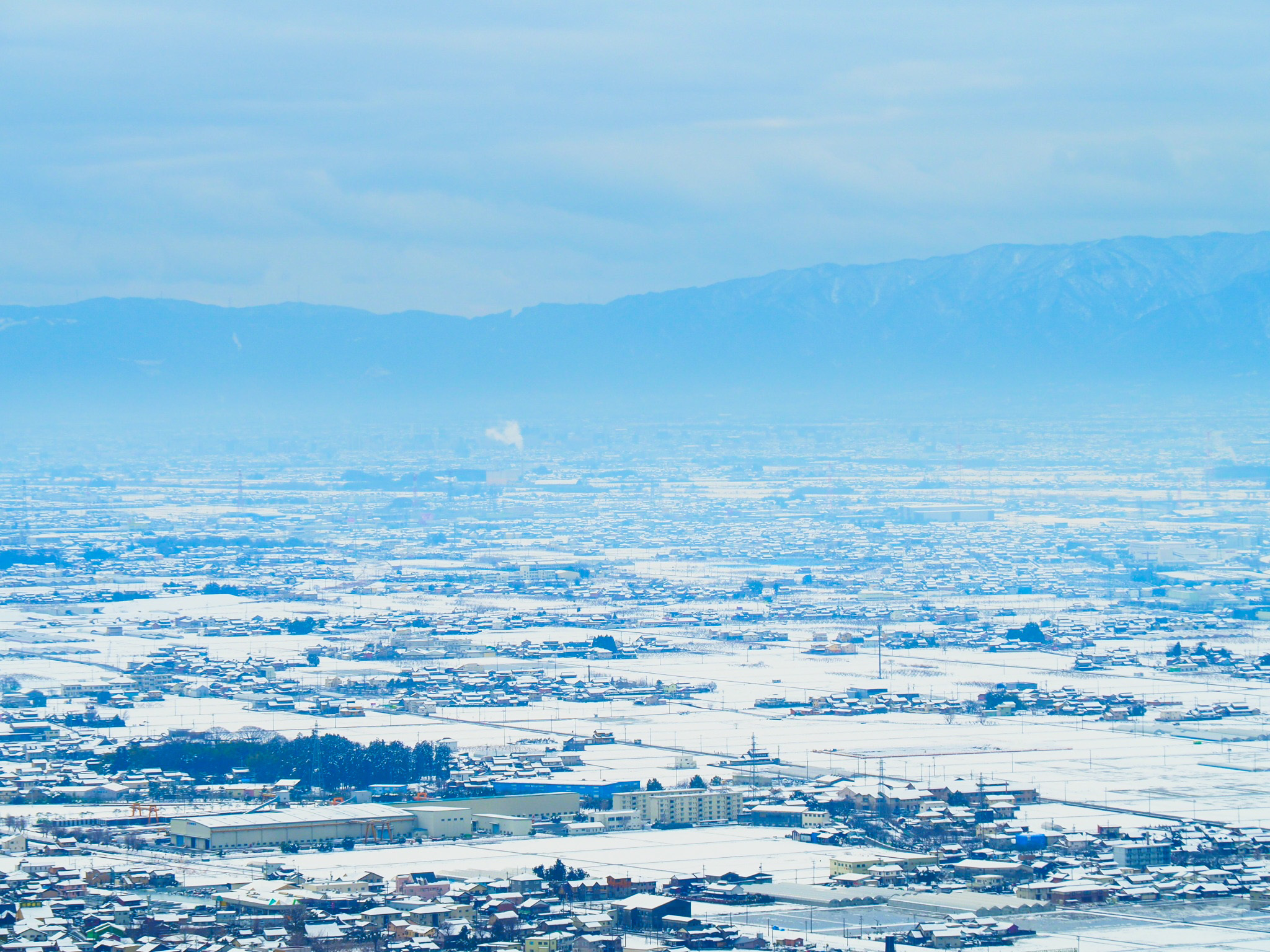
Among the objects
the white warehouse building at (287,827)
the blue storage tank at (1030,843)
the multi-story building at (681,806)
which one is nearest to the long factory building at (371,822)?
the white warehouse building at (287,827)

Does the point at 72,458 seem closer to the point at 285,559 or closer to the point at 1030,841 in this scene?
the point at 285,559

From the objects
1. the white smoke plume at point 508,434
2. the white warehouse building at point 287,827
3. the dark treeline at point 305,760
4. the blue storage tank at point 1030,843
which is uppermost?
the white smoke plume at point 508,434

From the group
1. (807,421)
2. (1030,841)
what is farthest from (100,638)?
(807,421)

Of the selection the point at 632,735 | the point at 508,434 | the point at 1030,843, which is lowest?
the point at 1030,843

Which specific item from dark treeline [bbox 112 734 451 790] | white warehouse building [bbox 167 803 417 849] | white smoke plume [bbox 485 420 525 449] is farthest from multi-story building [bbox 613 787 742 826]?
white smoke plume [bbox 485 420 525 449]

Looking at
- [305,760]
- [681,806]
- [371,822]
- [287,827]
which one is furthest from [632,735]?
[287,827]

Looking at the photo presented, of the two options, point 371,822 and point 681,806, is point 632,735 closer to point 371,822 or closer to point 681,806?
point 681,806

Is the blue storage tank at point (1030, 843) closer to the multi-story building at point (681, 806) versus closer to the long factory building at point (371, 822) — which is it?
the multi-story building at point (681, 806)
